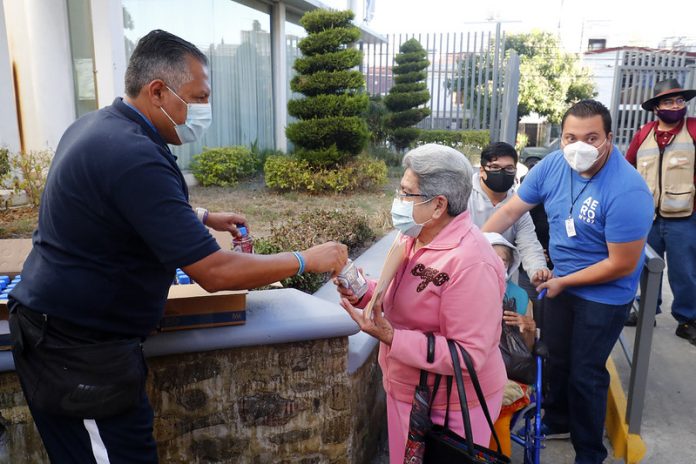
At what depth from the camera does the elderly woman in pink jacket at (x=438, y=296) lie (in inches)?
77.5

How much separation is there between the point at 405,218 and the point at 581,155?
1169 mm

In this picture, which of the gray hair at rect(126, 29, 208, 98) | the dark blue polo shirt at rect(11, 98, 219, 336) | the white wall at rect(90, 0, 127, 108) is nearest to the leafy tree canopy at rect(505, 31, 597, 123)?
the white wall at rect(90, 0, 127, 108)

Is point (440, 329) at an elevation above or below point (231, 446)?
above

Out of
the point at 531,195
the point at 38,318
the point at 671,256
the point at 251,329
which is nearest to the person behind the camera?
the point at 38,318

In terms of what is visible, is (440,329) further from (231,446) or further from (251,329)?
(231,446)

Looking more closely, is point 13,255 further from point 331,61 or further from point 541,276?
point 331,61

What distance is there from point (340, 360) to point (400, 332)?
73 centimetres

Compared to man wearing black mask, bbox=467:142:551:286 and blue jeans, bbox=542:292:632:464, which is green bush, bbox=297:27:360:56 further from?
blue jeans, bbox=542:292:632:464

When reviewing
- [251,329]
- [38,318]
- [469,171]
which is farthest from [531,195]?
[38,318]

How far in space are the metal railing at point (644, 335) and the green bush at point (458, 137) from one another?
12.1 m

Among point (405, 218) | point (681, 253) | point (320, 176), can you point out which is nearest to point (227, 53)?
point (320, 176)

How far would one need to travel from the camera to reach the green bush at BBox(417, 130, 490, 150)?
16092 millimetres

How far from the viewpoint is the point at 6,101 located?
7.36 m

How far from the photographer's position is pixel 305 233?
207 inches
